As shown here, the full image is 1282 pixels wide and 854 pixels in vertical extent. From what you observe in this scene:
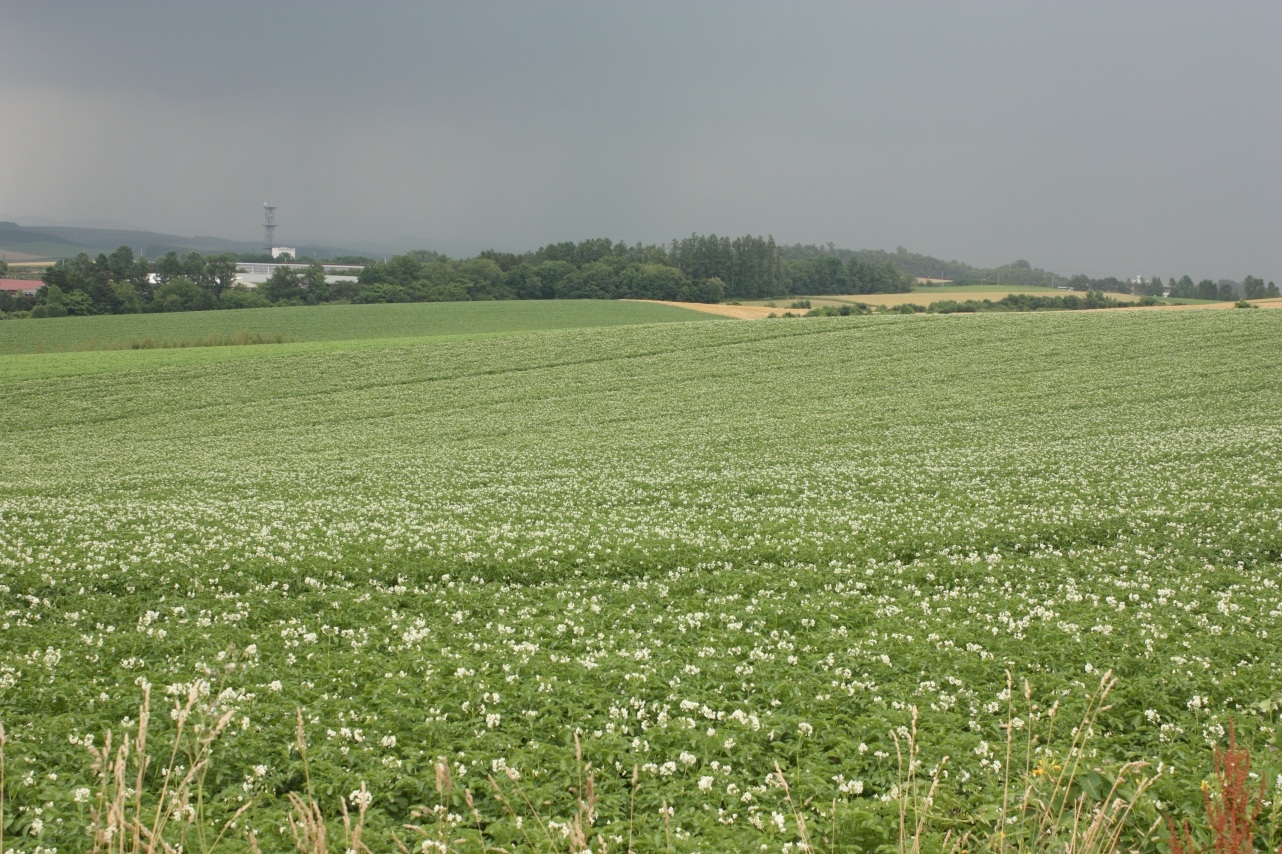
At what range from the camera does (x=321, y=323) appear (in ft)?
256

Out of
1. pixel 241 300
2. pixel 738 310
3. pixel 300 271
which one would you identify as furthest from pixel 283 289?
pixel 738 310

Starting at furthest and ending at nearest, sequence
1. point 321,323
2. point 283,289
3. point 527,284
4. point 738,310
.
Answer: point 527,284
point 283,289
point 738,310
point 321,323

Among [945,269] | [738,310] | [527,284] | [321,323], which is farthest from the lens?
[945,269]

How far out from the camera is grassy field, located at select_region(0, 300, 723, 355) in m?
67.6

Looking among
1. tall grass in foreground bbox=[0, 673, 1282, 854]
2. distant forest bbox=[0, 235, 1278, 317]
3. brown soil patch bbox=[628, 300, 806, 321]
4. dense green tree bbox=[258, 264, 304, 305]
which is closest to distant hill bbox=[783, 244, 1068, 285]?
distant forest bbox=[0, 235, 1278, 317]

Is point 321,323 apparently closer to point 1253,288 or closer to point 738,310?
point 738,310

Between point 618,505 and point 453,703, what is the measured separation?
12.1 metres

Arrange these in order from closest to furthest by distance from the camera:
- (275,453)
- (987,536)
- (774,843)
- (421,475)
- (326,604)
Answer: (774,843) < (326,604) < (987,536) < (421,475) < (275,453)

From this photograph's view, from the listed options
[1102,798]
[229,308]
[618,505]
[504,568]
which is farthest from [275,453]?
[229,308]

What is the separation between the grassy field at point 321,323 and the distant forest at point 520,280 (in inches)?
483

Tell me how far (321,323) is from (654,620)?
74188mm

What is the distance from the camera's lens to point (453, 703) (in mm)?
8336

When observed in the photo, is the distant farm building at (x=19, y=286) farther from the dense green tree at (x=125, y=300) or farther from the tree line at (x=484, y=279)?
the dense green tree at (x=125, y=300)

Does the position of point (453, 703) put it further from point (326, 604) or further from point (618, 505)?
point (618, 505)
